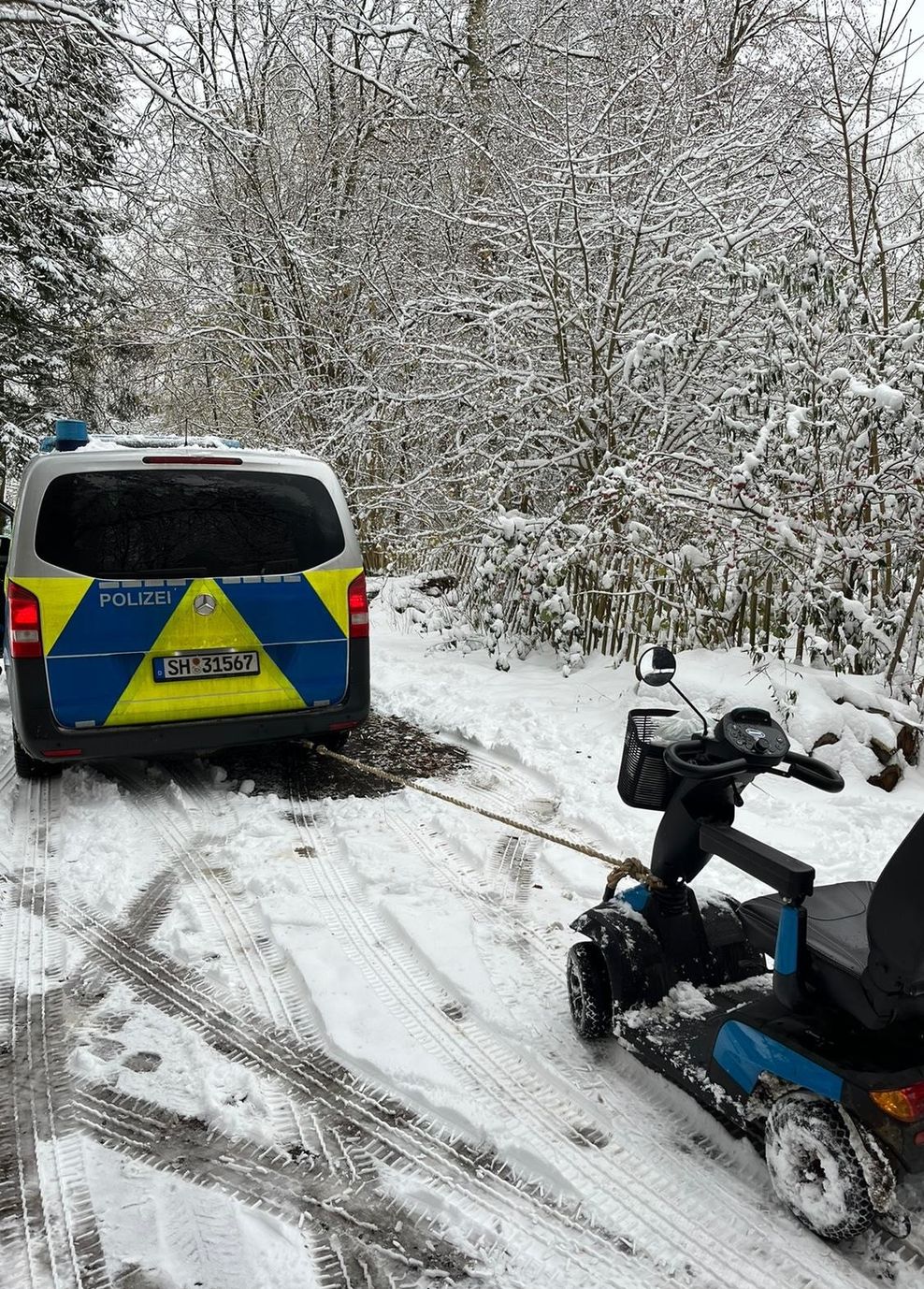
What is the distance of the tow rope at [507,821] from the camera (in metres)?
3.02

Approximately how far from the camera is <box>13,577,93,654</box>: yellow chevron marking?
463 cm

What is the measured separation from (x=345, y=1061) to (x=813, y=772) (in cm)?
171

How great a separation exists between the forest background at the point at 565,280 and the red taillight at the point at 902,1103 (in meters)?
4.20

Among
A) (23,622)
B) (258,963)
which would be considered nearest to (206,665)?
(23,622)

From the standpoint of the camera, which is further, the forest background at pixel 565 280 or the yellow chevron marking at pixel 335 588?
the forest background at pixel 565 280

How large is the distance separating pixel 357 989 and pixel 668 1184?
50.9 inches

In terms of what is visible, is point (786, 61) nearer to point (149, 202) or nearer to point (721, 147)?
point (721, 147)

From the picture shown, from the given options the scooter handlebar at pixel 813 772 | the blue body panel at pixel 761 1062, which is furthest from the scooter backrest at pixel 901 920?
the scooter handlebar at pixel 813 772

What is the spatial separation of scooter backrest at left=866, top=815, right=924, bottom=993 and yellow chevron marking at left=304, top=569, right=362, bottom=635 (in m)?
3.77

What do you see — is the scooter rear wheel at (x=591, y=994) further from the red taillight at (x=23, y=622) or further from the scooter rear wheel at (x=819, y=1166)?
the red taillight at (x=23, y=622)

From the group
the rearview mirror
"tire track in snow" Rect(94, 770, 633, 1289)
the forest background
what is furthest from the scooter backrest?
the forest background

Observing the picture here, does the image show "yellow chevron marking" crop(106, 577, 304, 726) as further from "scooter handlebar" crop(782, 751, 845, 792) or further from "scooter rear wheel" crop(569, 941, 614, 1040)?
"scooter handlebar" crop(782, 751, 845, 792)

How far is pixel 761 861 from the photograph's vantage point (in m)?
2.41

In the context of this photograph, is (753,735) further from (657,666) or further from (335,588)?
(335,588)
